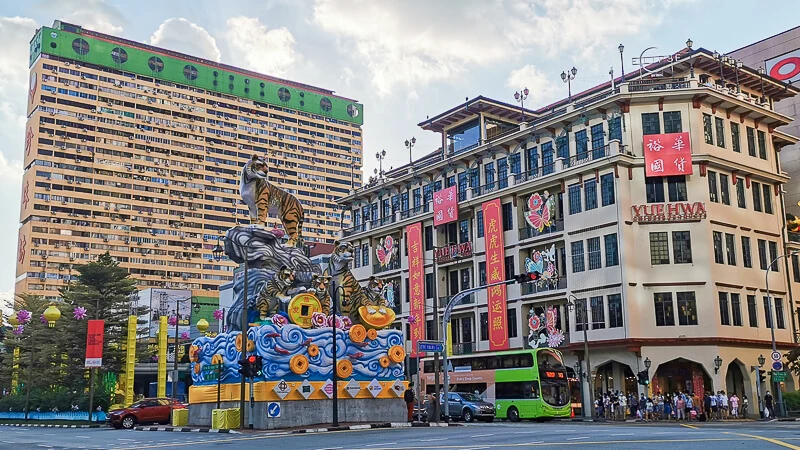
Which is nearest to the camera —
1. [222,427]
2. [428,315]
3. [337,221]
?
[222,427]

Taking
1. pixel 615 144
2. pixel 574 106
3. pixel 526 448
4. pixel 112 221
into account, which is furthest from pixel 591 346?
pixel 112 221

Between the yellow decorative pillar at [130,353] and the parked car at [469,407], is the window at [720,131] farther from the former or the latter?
the yellow decorative pillar at [130,353]

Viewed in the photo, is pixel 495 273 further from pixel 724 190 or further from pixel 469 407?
pixel 469 407

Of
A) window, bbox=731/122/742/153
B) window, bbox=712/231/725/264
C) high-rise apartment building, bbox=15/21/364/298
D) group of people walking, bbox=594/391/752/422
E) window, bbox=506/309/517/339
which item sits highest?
high-rise apartment building, bbox=15/21/364/298

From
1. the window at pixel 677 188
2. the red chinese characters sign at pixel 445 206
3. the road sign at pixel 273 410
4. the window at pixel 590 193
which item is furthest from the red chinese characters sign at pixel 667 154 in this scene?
the road sign at pixel 273 410

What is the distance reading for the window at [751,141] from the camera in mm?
54281

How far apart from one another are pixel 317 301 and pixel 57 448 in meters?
13.1

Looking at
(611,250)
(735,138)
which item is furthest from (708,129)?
(611,250)

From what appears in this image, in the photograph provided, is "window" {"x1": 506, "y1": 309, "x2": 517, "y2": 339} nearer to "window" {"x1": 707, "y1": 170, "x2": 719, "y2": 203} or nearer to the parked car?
the parked car

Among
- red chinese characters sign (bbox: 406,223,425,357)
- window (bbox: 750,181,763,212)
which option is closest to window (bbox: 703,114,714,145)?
window (bbox: 750,181,763,212)

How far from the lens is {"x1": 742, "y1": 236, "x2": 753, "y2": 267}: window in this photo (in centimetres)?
5119

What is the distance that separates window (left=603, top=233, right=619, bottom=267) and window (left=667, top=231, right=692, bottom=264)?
3392 millimetres

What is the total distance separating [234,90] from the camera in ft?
445

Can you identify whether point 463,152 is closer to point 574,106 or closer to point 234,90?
point 574,106
